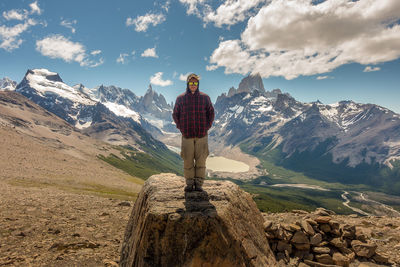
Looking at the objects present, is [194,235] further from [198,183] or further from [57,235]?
[57,235]

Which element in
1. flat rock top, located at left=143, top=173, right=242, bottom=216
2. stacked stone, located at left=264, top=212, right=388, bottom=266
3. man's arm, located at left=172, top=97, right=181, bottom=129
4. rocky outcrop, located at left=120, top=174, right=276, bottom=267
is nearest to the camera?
rocky outcrop, located at left=120, top=174, right=276, bottom=267

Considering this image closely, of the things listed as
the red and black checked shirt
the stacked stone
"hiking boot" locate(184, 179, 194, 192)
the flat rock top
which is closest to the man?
the red and black checked shirt

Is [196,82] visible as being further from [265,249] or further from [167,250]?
[265,249]

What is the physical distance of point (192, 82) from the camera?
12.4 metres

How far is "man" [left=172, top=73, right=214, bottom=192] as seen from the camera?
40.1 feet

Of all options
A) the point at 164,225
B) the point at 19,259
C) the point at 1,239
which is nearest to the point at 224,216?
the point at 164,225

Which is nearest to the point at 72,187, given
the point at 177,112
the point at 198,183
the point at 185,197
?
the point at 198,183

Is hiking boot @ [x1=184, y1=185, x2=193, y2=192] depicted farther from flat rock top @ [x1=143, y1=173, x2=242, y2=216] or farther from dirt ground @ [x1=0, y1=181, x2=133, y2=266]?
dirt ground @ [x1=0, y1=181, x2=133, y2=266]

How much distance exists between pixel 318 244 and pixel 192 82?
1374 cm

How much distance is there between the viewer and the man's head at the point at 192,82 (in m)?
12.4

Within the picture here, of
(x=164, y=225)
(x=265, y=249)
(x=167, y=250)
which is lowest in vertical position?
(x=265, y=249)

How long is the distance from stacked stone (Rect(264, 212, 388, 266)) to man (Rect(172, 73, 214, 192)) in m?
7.32

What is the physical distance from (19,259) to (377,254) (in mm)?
22744

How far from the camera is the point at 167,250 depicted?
9.84 m
